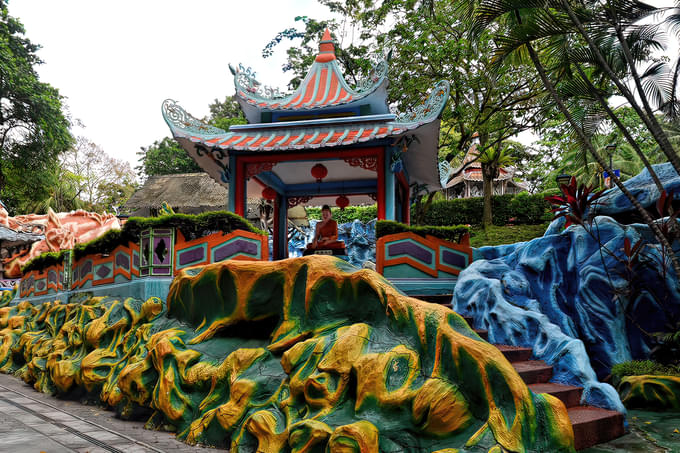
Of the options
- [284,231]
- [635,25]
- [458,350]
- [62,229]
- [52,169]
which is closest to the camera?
[458,350]

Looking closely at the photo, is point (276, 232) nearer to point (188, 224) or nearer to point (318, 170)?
point (318, 170)

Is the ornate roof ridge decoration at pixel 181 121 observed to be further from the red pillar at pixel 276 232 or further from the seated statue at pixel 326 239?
the red pillar at pixel 276 232

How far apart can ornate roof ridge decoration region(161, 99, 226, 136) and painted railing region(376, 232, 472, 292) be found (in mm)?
4261

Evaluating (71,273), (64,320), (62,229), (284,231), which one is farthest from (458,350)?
(62,229)

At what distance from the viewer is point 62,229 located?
66.7ft

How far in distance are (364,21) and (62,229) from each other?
15125mm

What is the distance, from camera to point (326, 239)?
33.4 ft

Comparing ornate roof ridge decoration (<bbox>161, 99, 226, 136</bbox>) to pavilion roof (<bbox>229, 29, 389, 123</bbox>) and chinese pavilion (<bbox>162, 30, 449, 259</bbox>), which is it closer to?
chinese pavilion (<bbox>162, 30, 449, 259</bbox>)

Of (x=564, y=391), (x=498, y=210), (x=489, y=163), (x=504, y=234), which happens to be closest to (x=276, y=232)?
(x=564, y=391)

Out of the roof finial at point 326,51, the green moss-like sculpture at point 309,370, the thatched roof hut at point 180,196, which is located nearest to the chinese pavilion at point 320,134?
the roof finial at point 326,51

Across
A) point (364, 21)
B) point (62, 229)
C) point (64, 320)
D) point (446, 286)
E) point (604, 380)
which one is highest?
point (364, 21)

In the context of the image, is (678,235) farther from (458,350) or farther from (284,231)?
(284,231)

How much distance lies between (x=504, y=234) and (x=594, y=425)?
1744 cm

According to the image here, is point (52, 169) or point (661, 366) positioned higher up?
point (52, 169)
